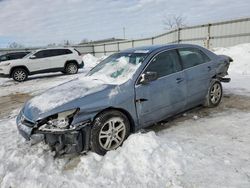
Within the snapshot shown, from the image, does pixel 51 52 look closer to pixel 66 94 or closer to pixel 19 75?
pixel 19 75

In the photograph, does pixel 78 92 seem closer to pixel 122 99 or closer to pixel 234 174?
pixel 122 99

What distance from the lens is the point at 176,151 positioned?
3576mm

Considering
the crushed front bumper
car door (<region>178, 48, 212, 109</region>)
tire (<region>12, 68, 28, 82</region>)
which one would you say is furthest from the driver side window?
the crushed front bumper

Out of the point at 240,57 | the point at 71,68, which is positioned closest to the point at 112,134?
the point at 240,57

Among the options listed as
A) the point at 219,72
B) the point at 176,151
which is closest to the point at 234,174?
the point at 176,151

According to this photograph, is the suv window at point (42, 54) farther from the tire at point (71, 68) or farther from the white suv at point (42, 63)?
the tire at point (71, 68)

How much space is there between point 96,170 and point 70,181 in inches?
14.6

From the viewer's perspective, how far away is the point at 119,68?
4641 millimetres

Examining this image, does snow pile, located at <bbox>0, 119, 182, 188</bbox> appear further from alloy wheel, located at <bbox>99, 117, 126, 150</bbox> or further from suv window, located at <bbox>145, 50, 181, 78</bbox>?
suv window, located at <bbox>145, 50, 181, 78</bbox>

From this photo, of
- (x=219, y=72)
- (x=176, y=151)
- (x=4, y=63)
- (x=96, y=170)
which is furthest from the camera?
(x=4, y=63)

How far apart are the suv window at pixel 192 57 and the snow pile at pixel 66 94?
1.83 m

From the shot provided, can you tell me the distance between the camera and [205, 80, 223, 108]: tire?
18.6ft

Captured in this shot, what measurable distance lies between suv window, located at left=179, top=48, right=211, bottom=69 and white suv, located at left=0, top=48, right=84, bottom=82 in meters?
11.5

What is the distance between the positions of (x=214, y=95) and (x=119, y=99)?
2898 millimetres
